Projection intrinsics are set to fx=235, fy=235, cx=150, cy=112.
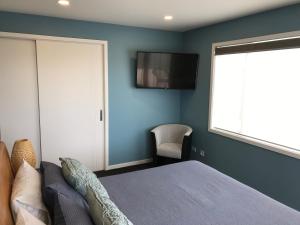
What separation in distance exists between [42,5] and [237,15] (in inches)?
97.6

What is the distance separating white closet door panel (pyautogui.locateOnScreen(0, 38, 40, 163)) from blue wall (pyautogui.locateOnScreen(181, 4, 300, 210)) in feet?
8.55

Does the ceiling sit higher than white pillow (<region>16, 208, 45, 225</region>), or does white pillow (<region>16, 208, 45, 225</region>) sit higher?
the ceiling

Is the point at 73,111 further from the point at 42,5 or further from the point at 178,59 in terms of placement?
the point at 178,59

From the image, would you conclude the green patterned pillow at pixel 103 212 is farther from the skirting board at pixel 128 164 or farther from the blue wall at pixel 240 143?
the skirting board at pixel 128 164

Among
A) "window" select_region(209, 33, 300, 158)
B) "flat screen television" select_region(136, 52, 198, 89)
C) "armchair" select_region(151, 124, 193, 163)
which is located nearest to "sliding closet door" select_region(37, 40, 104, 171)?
"flat screen television" select_region(136, 52, 198, 89)

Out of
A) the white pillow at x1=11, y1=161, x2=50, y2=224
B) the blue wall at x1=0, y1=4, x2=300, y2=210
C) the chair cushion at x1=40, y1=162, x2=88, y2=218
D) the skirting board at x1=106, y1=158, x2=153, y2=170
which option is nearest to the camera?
the white pillow at x1=11, y1=161, x2=50, y2=224

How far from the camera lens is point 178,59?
4.00 m

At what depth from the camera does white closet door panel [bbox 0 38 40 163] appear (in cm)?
322

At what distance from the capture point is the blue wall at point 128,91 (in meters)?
3.55

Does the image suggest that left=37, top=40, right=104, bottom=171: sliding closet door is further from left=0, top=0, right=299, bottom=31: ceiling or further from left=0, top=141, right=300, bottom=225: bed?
left=0, top=141, right=300, bottom=225: bed

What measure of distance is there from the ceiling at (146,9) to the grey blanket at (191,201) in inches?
75.1

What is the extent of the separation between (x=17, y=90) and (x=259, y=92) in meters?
3.36

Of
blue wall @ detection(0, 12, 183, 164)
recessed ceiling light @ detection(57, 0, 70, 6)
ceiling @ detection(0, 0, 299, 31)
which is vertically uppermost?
ceiling @ detection(0, 0, 299, 31)

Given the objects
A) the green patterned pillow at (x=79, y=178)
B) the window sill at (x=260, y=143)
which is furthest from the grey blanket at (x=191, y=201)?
the window sill at (x=260, y=143)
